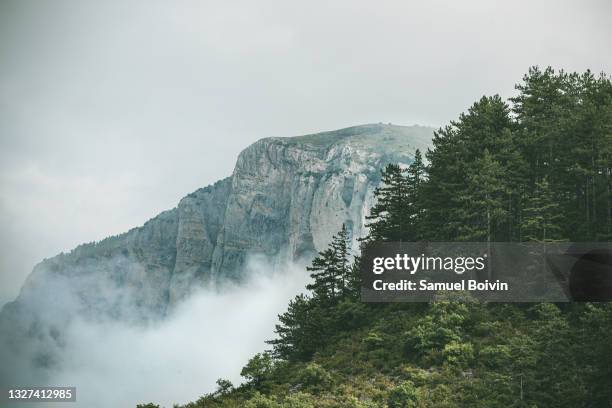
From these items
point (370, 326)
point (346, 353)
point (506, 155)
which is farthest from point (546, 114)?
point (346, 353)

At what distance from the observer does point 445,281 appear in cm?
4578

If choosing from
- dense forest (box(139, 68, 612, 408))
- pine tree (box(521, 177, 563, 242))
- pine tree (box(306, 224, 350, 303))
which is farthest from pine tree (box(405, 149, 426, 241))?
pine tree (box(521, 177, 563, 242))

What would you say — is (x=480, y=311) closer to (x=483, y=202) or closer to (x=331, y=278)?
(x=483, y=202)

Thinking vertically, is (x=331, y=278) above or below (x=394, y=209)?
below

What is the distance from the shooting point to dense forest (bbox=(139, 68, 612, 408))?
2859cm

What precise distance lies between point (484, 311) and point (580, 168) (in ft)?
39.4

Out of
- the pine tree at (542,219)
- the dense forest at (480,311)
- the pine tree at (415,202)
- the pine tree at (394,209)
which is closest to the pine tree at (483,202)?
the dense forest at (480,311)

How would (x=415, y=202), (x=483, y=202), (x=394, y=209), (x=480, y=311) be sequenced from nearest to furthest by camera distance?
(x=480, y=311), (x=483, y=202), (x=415, y=202), (x=394, y=209)

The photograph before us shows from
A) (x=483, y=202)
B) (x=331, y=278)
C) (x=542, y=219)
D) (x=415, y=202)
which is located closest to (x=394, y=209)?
(x=415, y=202)

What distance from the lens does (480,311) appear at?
41.8 meters

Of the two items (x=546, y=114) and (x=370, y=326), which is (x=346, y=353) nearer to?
(x=370, y=326)

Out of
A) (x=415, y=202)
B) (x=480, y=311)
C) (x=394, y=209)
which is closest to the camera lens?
(x=480, y=311)

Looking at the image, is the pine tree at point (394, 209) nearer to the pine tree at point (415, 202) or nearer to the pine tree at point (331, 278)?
the pine tree at point (415, 202)

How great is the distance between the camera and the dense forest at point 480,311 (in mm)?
28594
